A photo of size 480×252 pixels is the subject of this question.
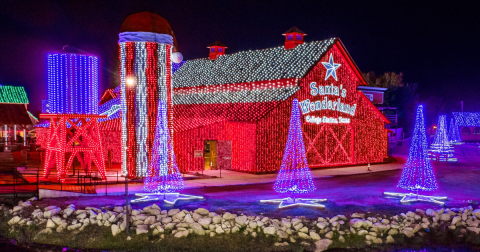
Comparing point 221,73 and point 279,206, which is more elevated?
point 221,73

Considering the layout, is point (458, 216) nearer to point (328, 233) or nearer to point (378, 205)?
point (378, 205)

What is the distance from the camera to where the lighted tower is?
25062 mm

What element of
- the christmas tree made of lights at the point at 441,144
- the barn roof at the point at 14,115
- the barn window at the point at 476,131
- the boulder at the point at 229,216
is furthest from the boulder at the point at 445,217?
the barn window at the point at 476,131

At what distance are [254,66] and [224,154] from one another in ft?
28.4

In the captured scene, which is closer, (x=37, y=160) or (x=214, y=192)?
(x=214, y=192)

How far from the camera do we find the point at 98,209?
15.7m

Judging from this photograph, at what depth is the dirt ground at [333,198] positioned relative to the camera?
1653 centimetres

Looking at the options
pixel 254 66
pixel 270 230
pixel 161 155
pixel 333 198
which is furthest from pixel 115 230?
pixel 254 66

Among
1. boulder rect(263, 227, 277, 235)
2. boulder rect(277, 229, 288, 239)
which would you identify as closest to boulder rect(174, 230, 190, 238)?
boulder rect(263, 227, 277, 235)

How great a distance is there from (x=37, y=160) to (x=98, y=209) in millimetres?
20050

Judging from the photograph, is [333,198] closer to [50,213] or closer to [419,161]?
[419,161]

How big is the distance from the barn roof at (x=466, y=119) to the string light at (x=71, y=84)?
8315 cm

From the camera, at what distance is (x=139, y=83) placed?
82.7 ft

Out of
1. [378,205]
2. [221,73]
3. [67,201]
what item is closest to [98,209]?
[67,201]
